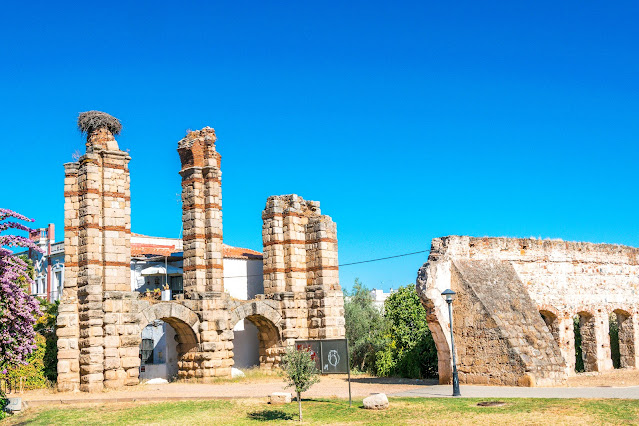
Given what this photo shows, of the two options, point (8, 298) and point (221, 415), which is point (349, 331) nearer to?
point (221, 415)

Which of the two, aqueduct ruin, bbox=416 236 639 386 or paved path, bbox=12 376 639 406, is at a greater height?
aqueduct ruin, bbox=416 236 639 386

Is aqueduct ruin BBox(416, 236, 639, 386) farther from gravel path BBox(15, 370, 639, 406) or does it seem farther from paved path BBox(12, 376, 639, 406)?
paved path BBox(12, 376, 639, 406)

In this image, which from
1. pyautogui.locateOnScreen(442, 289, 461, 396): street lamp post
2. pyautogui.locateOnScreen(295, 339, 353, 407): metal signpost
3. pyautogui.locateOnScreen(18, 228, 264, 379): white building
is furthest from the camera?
pyautogui.locateOnScreen(18, 228, 264, 379): white building

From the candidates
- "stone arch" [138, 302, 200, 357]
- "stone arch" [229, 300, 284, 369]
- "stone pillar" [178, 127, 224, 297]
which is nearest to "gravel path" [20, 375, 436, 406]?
"stone arch" [138, 302, 200, 357]

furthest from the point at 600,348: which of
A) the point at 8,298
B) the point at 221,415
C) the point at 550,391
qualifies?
the point at 8,298

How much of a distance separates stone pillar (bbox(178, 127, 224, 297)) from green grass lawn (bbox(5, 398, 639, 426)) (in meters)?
8.15

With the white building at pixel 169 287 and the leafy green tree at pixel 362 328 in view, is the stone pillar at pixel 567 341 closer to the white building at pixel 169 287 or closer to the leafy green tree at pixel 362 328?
the leafy green tree at pixel 362 328

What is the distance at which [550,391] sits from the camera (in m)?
16.1

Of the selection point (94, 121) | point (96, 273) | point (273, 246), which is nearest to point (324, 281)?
point (273, 246)

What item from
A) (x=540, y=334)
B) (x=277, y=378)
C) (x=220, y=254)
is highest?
(x=220, y=254)

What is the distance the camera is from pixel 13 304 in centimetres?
1414

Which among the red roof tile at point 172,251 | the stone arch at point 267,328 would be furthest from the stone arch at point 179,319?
the red roof tile at point 172,251

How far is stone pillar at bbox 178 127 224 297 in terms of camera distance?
83.9 feet

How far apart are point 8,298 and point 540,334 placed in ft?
42.8
